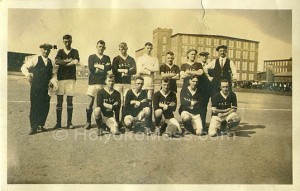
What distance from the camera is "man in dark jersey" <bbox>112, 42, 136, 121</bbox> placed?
35.4 inches

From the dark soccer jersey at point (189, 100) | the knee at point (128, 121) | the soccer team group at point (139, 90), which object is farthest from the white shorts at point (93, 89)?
the dark soccer jersey at point (189, 100)

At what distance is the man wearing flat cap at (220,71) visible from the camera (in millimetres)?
912

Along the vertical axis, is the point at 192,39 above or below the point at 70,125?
above

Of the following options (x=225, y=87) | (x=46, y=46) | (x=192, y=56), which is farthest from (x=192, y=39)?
(x=46, y=46)

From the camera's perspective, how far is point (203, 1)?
91 centimetres

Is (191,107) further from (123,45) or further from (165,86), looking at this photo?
(123,45)

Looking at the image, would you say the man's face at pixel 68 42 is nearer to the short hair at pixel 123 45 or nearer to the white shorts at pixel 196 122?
the short hair at pixel 123 45

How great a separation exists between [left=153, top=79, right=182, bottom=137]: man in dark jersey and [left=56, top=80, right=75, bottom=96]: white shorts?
214 millimetres

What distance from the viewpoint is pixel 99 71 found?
90cm

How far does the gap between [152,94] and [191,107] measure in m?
0.11

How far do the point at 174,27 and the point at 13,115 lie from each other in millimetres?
468

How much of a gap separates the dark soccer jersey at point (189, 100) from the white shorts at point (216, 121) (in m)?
0.05

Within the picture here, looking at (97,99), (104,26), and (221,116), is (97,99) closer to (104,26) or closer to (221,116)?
(104,26)

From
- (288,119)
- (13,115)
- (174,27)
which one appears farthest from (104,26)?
(288,119)
